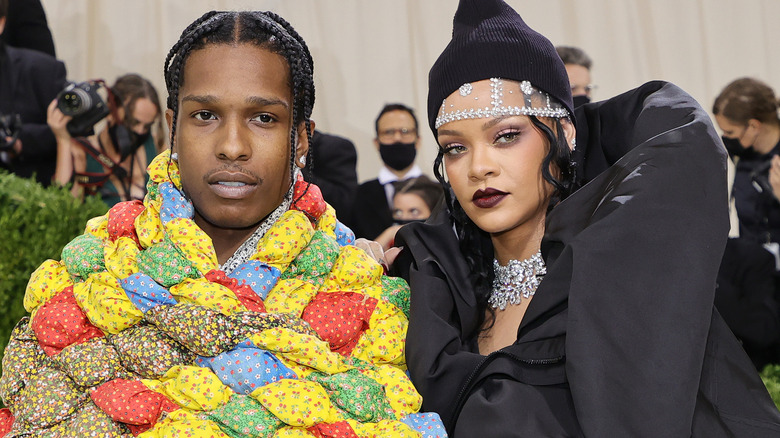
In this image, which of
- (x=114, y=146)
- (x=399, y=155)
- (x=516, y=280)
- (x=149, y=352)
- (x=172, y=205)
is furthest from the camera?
(x=399, y=155)

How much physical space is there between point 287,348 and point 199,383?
0.20 meters

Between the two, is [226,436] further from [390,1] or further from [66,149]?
[390,1]

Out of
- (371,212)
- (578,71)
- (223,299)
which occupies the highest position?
(578,71)

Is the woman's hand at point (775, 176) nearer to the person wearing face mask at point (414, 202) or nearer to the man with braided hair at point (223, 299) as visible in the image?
the person wearing face mask at point (414, 202)

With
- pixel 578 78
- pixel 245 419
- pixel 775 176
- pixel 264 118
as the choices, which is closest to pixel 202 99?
pixel 264 118

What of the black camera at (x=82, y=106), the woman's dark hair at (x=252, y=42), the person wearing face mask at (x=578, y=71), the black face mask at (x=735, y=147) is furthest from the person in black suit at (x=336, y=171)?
the woman's dark hair at (x=252, y=42)

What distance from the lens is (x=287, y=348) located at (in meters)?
1.94

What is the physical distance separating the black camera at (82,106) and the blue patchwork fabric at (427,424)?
2925mm

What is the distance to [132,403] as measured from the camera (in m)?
1.87

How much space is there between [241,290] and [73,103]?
8.96ft

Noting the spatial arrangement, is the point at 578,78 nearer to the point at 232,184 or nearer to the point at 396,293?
the point at 396,293

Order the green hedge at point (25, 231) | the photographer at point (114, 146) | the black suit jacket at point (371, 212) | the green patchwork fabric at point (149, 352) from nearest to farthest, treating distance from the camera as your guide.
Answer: the green patchwork fabric at point (149, 352) → the green hedge at point (25, 231) → the photographer at point (114, 146) → the black suit jacket at point (371, 212)

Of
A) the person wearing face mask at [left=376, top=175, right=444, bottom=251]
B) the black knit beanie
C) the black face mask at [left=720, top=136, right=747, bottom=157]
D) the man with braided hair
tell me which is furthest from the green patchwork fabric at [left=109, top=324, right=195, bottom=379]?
the black face mask at [left=720, top=136, right=747, bottom=157]

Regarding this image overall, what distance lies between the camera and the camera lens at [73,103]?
14.3 feet
